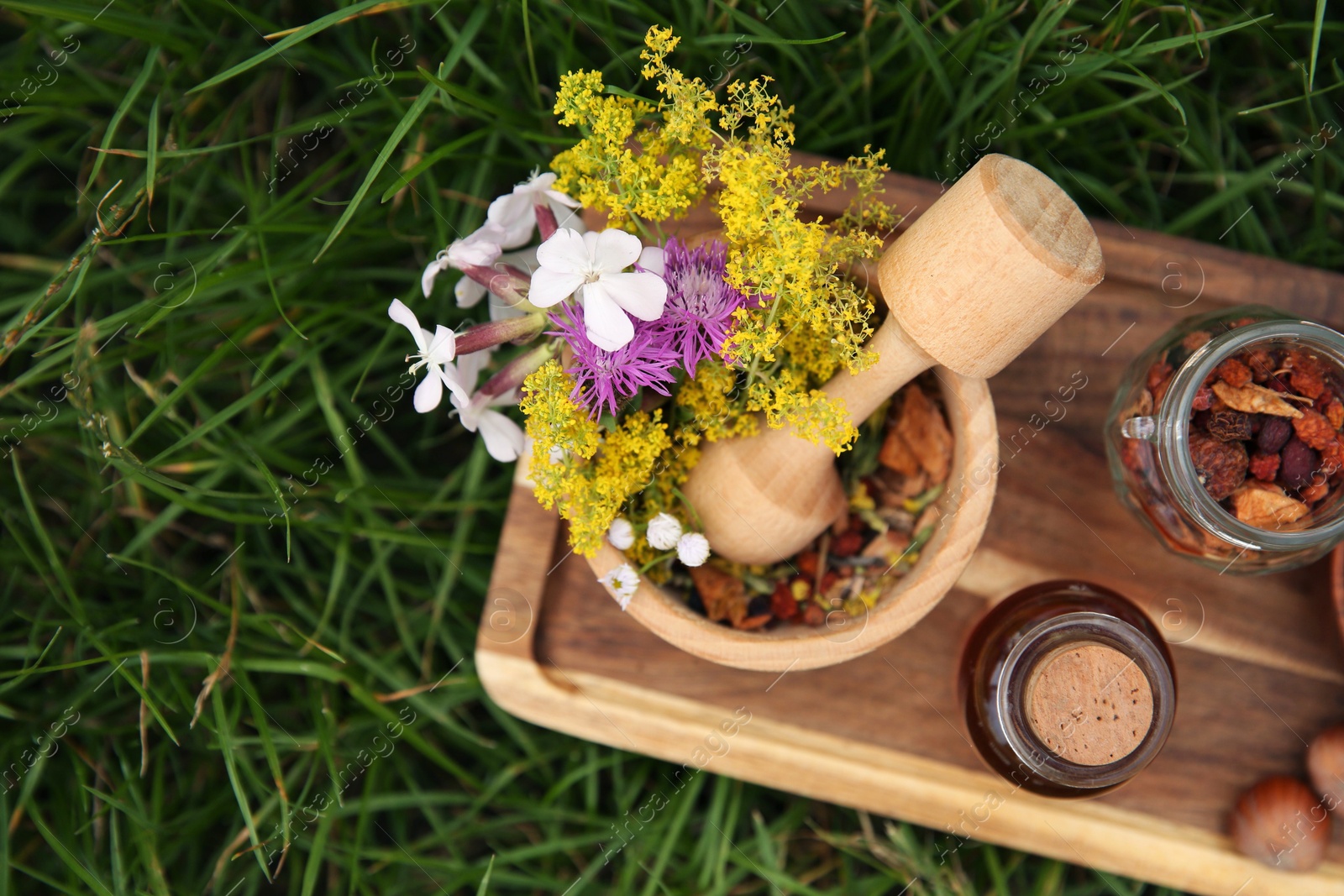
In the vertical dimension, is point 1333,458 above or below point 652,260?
below

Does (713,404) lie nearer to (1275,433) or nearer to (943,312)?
(943,312)

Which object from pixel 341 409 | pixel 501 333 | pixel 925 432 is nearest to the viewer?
pixel 501 333

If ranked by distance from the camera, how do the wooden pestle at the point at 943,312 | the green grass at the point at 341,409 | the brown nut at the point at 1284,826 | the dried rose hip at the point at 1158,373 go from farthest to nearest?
the green grass at the point at 341,409, the brown nut at the point at 1284,826, the dried rose hip at the point at 1158,373, the wooden pestle at the point at 943,312

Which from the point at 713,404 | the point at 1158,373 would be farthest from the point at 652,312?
the point at 1158,373

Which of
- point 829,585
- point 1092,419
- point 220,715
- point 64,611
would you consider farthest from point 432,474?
point 1092,419

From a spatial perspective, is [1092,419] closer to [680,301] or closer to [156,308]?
[680,301]

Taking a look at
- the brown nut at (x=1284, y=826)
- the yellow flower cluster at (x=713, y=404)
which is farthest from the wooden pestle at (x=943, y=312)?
the brown nut at (x=1284, y=826)

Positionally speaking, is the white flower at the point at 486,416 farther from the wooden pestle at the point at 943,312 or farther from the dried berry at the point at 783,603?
the dried berry at the point at 783,603

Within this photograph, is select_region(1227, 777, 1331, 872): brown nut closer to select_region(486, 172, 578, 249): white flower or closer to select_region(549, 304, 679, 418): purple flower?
select_region(549, 304, 679, 418): purple flower
